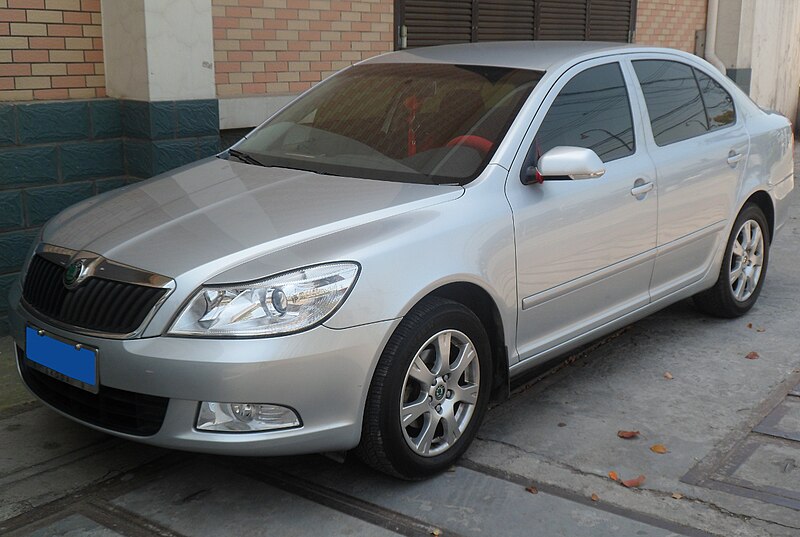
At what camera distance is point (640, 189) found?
4.70m

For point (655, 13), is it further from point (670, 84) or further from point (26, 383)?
point (26, 383)

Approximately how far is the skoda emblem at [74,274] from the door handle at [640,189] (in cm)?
254

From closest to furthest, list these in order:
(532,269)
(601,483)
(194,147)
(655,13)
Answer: (601,483), (532,269), (194,147), (655,13)

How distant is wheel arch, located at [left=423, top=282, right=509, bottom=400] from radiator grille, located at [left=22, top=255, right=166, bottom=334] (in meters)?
1.09

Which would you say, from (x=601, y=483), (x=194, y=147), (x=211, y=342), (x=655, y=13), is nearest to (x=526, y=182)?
(x=601, y=483)

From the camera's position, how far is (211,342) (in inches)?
127

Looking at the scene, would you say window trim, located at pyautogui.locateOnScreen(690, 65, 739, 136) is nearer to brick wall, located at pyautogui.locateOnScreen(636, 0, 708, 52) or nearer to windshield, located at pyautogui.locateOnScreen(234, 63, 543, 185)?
windshield, located at pyautogui.locateOnScreen(234, 63, 543, 185)

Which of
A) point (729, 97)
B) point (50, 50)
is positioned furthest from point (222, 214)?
point (729, 97)

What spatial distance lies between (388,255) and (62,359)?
1.24 metres

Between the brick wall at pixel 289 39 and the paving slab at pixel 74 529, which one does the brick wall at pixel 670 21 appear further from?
the paving slab at pixel 74 529

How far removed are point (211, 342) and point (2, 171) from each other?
9.84 ft

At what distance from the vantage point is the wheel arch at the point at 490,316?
151 inches

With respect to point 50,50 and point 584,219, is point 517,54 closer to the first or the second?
point 584,219

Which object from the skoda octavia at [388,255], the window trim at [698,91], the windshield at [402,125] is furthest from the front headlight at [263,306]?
the window trim at [698,91]
